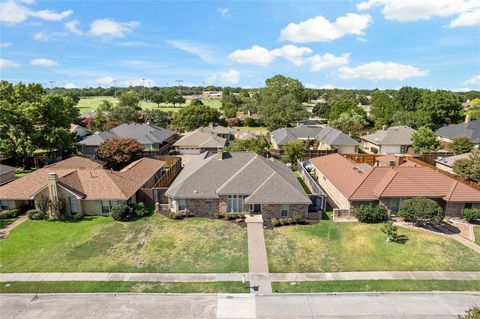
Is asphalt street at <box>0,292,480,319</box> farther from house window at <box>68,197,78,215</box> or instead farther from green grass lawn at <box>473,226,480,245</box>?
house window at <box>68,197,78,215</box>

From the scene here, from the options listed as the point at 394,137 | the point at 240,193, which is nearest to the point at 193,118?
the point at 394,137

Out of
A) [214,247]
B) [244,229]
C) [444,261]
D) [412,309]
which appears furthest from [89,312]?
[444,261]

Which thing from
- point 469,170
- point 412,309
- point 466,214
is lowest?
point 412,309

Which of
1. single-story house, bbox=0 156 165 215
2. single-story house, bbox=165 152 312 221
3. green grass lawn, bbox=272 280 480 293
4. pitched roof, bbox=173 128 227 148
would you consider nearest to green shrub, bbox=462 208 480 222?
green grass lawn, bbox=272 280 480 293

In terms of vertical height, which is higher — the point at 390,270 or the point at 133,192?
the point at 133,192

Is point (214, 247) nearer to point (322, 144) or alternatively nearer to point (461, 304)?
point (461, 304)

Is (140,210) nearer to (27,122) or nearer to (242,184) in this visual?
(242,184)

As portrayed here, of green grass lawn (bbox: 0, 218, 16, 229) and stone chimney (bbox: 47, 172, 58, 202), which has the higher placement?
stone chimney (bbox: 47, 172, 58, 202)
